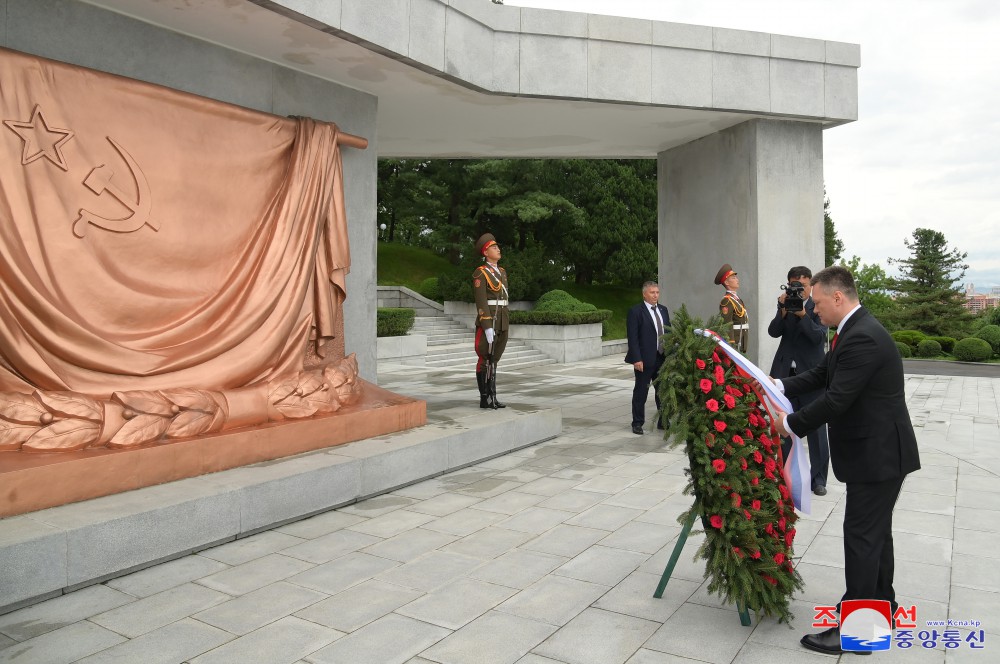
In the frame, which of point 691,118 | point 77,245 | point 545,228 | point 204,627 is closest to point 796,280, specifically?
point 691,118

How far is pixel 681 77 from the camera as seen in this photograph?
8.16 meters

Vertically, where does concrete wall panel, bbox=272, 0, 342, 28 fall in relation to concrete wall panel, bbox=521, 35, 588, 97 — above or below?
below

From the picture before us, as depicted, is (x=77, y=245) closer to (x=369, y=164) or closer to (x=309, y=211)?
(x=309, y=211)

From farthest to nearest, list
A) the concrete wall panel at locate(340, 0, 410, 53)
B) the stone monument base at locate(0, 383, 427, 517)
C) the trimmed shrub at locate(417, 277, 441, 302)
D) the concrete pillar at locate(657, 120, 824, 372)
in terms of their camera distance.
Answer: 1. the trimmed shrub at locate(417, 277, 441, 302)
2. the concrete pillar at locate(657, 120, 824, 372)
3. the concrete wall panel at locate(340, 0, 410, 53)
4. the stone monument base at locate(0, 383, 427, 517)

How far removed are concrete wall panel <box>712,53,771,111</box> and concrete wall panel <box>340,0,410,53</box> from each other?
3.90 metres

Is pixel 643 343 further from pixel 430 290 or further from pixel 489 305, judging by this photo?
pixel 430 290

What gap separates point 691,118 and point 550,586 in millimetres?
6781

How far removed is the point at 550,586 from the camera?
12.2 feet

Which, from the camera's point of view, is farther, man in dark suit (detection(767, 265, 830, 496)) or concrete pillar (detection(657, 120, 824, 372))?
concrete pillar (detection(657, 120, 824, 372))

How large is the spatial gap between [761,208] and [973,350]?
1618cm

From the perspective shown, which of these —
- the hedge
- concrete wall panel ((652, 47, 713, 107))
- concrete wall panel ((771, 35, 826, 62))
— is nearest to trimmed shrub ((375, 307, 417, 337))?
the hedge

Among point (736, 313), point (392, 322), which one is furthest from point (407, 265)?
point (736, 313)

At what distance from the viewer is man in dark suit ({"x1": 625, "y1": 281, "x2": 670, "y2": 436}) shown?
25.5ft

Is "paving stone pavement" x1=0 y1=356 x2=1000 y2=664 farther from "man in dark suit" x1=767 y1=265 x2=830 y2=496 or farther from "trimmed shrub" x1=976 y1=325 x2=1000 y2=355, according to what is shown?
"trimmed shrub" x1=976 y1=325 x2=1000 y2=355
